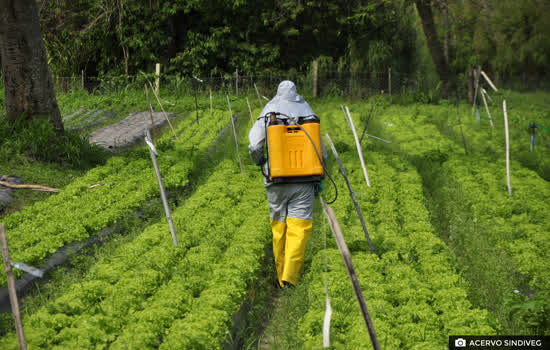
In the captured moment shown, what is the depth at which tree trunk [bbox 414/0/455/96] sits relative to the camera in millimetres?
21750

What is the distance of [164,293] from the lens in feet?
17.7

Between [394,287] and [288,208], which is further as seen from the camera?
[288,208]

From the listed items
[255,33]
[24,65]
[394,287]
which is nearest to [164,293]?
[394,287]

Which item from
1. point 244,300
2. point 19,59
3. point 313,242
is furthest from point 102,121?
point 244,300

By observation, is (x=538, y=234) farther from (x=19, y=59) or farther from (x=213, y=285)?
(x=19, y=59)

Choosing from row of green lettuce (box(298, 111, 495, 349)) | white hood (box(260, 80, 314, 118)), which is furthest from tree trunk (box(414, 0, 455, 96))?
white hood (box(260, 80, 314, 118))

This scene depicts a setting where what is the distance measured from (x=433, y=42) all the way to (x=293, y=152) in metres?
19.1

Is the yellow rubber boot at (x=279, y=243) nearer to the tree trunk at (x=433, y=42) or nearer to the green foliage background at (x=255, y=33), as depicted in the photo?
the tree trunk at (x=433, y=42)

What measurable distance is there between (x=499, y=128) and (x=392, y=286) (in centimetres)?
1291

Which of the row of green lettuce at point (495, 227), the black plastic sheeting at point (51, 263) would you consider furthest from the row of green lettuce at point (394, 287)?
the black plastic sheeting at point (51, 263)

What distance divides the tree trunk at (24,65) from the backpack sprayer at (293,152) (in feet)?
26.4

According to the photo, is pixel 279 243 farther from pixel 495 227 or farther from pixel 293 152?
pixel 495 227

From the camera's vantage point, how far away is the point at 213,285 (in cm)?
558

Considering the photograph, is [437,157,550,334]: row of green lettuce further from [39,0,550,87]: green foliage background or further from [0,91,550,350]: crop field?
[39,0,550,87]: green foliage background
